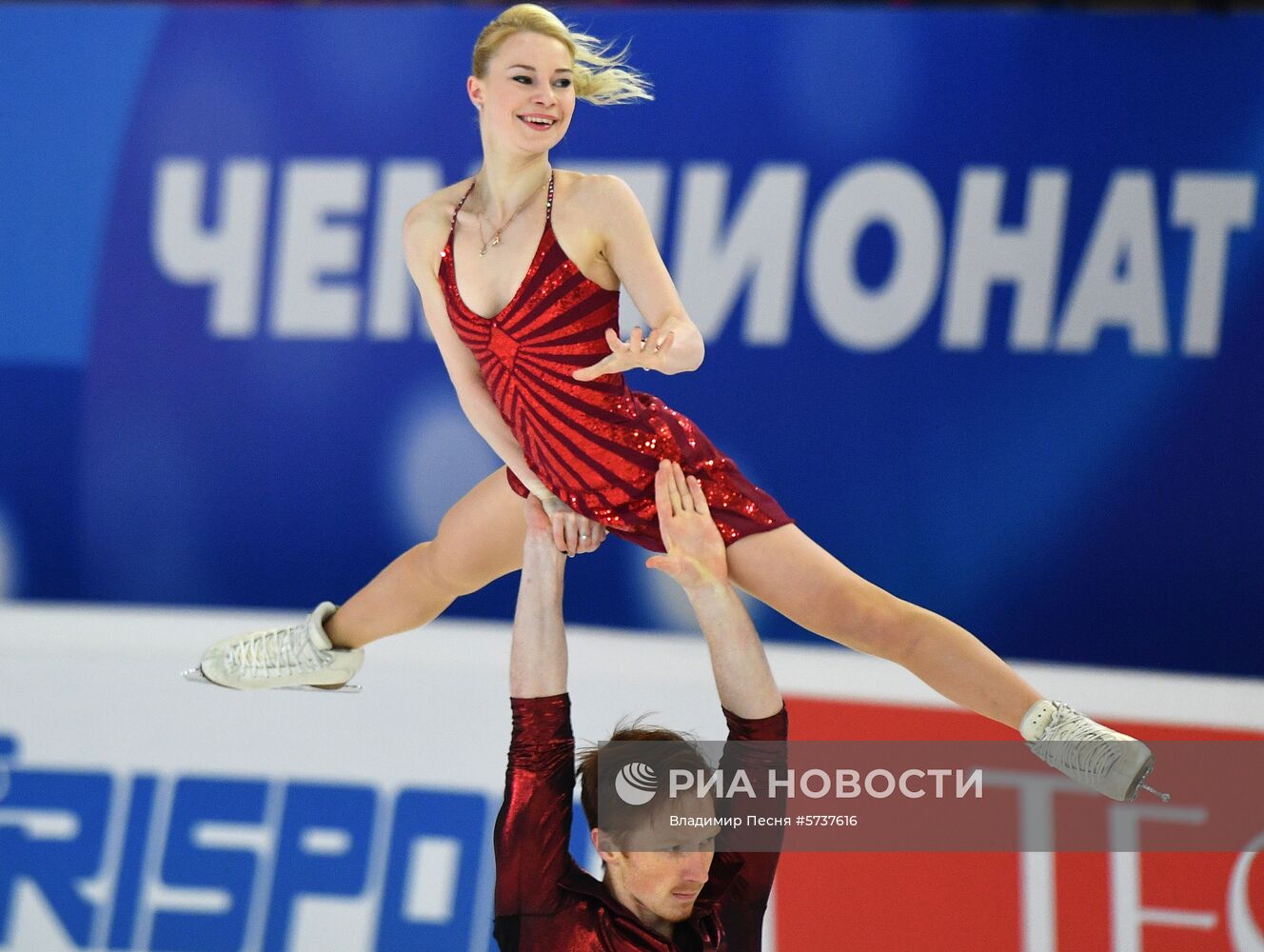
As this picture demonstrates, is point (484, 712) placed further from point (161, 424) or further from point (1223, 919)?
point (161, 424)

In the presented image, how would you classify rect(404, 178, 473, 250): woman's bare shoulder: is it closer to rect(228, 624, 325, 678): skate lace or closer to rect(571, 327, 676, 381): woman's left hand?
rect(571, 327, 676, 381): woman's left hand

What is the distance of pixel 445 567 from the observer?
114 inches

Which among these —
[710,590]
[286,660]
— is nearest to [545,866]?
[710,590]

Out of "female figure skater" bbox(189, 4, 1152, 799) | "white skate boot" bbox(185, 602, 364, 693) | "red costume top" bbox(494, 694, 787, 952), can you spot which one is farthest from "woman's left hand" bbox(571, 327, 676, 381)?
"white skate boot" bbox(185, 602, 364, 693)

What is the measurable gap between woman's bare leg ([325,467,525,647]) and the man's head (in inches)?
24.8

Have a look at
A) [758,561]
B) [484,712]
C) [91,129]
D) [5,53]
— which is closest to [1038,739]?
[758,561]

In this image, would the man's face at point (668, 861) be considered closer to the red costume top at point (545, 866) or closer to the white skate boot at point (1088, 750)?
the red costume top at point (545, 866)

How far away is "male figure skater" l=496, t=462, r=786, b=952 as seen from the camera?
2.19m

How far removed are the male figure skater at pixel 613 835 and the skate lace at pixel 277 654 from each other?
33.0 inches

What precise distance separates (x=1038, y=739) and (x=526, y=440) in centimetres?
99

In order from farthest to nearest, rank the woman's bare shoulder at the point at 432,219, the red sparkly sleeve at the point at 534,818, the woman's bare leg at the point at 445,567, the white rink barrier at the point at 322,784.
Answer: the white rink barrier at the point at 322,784
the woman's bare leg at the point at 445,567
the woman's bare shoulder at the point at 432,219
the red sparkly sleeve at the point at 534,818

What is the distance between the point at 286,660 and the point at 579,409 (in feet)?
2.81

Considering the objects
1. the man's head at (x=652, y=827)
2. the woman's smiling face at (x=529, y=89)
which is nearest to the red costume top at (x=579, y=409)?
the woman's smiling face at (x=529, y=89)

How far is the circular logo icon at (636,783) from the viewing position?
88.4 inches
